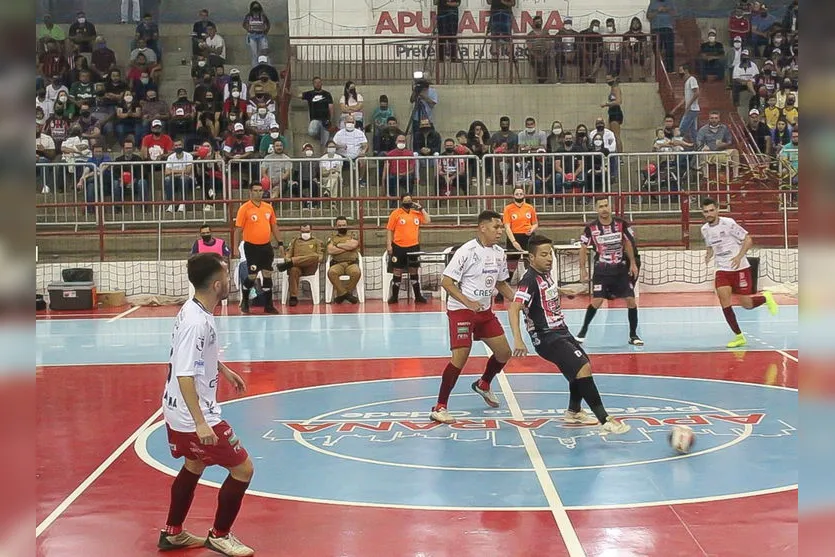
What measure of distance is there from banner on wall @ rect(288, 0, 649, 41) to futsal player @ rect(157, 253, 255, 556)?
2550cm

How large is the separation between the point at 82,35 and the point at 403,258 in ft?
47.1

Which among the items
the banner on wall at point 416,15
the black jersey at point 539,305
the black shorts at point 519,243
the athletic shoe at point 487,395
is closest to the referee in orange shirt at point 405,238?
the black shorts at point 519,243

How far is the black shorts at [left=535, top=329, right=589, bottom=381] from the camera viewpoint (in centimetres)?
873

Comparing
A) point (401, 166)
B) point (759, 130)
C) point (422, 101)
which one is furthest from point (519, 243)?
point (759, 130)

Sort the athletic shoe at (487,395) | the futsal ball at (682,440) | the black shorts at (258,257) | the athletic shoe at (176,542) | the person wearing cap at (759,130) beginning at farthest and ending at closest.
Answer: the person wearing cap at (759,130)
the black shorts at (258,257)
the athletic shoe at (487,395)
the futsal ball at (682,440)
the athletic shoe at (176,542)

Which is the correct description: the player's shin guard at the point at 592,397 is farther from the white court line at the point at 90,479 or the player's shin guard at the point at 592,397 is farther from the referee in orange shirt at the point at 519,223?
the referee in orange shirt at the point at 519,223

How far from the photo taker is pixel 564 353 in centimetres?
882

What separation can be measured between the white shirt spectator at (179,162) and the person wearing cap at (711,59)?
50.7 ft

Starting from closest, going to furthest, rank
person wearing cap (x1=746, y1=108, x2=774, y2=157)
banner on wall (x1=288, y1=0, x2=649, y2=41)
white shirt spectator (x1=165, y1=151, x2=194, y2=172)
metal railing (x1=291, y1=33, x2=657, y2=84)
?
white shirt spectator (x1=165, y1=151, x2=194, y2=172), person wearing cap (x1=746, y1=108, x2=774, y2=157), metal railing (x1=291, y1=33, x2=657, y2=84), banner on wall (x1=288, y1=0, x2=649, y2=41)

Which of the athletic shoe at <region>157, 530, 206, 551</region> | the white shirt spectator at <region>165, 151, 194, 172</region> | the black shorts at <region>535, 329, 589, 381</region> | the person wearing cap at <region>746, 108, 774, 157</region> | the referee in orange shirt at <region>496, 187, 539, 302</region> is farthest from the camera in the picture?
the person wearing cap at <region>746, 108, 774, 157</region>

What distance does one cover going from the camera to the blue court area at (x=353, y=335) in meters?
14.0

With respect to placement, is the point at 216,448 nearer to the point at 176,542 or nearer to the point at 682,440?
the point at 176,542

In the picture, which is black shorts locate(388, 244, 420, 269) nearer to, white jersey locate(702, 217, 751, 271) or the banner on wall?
white jersey locate(702, 217, 751, 271)

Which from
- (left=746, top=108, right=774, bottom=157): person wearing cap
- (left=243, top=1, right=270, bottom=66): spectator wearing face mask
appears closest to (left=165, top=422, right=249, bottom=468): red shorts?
(left=746, top=108, right=774, bottom=157): person wearing cap
